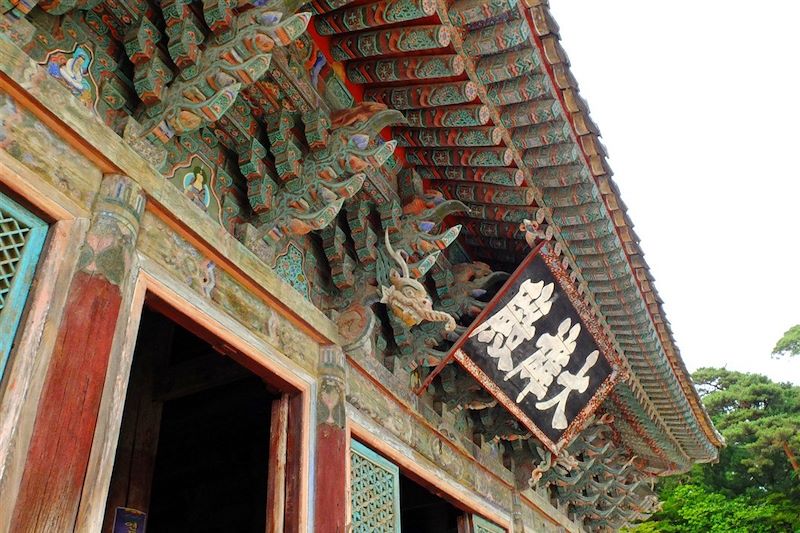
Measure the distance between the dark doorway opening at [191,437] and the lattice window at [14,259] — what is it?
3126mm

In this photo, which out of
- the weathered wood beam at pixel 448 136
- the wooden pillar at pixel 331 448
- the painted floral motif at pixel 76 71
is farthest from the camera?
the weathered wood beam at pixel 448 136

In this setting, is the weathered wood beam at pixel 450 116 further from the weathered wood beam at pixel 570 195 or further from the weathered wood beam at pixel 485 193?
the weathered wood beam at pixel 570 195

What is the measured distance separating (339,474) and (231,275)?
135 cm

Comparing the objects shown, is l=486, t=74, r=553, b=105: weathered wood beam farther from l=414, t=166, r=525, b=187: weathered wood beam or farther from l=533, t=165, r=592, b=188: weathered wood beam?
l=533, t=165, r=592, b=188: weathered wood beam

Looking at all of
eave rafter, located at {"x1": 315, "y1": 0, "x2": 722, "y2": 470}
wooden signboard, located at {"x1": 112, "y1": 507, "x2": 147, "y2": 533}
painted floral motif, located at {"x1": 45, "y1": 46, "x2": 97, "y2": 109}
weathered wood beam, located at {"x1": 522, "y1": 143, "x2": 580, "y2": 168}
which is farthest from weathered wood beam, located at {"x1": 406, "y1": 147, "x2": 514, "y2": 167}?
wooden signboard, located at {"x1": 112, "y1": 507, "x2": 147, "y2": 533}

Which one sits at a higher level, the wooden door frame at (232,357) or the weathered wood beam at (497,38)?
the weathered wood beam at (497,38)

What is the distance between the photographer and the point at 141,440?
5.75m

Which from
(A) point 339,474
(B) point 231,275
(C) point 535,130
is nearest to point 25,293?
(B) point 231,275

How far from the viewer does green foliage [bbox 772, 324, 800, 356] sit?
30000 millimetres

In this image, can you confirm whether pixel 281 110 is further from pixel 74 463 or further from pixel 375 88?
pixel 74 463

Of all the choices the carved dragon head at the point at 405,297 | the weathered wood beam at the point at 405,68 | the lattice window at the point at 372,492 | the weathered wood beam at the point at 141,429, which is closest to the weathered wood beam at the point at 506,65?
the weathered wood beam at the point at 405,68

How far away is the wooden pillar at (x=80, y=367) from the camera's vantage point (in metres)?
2.29

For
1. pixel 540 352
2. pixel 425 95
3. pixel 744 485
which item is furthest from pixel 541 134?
pixel 744 485

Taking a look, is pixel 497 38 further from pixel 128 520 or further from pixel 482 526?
pixel 128 520
